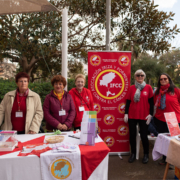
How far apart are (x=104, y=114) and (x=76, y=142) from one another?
5.50ft

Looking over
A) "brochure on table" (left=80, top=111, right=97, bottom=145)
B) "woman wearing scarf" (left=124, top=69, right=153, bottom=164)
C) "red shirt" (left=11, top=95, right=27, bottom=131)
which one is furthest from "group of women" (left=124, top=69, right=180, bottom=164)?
"red shirt" (left=11, top=95, right=27, bottom=131)

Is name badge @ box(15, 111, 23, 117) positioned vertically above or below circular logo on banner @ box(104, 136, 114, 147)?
above

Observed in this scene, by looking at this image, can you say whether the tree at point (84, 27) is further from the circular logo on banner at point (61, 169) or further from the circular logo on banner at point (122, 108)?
the circular logo on banner at point (61, 169)

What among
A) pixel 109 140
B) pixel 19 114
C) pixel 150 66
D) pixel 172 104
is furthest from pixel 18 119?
pixel 150 66

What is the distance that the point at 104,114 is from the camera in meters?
3.62

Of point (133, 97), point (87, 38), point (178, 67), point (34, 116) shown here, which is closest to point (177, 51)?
point (178, 67)

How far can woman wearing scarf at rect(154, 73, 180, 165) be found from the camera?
10.0ft

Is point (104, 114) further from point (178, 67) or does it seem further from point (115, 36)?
point (178, 67)

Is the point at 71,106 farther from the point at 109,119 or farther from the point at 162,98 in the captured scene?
the point at 162,98

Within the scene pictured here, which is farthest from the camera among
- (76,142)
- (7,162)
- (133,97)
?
(133,97)

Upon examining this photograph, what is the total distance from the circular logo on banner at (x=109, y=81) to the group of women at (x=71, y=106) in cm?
29

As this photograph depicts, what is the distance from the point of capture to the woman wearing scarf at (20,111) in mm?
2383

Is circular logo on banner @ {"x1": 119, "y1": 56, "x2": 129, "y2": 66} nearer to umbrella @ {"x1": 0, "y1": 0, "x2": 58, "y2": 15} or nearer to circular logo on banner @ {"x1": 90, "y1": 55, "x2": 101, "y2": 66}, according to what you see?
circular logo on banner @ {"x1": 90, "y1": 55, "x2": 101, "y2": 66}

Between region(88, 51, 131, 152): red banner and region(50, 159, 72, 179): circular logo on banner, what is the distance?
200 centimetres
